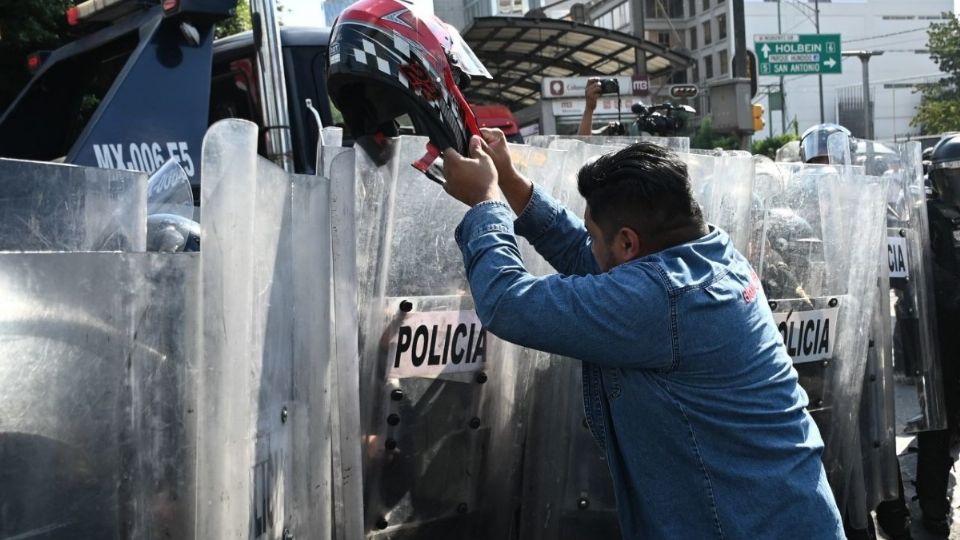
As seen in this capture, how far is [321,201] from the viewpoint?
84.0 inches

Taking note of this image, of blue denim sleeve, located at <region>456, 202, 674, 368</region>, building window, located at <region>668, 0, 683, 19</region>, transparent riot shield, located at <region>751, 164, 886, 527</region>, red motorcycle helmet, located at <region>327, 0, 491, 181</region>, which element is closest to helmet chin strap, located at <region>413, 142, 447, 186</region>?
red motorcycle helmet, located at <region>327, 0, 491, 181</region>

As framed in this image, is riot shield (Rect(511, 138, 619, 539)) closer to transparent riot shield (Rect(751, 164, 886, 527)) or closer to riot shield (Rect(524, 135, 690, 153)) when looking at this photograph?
riot shield (Rect(524, 135, 690, 153))

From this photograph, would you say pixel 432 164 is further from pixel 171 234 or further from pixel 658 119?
pixel 658 119

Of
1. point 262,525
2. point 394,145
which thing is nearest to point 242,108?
point 394,145

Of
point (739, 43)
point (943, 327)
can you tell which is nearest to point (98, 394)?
point (943, 327)

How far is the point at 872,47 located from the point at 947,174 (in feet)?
267

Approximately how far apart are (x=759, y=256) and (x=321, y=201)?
1873 millimetres

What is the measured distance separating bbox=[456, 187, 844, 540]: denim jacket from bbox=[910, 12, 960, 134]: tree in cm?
3573

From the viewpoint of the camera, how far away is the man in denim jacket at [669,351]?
1862 millimetres

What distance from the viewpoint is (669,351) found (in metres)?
1.86

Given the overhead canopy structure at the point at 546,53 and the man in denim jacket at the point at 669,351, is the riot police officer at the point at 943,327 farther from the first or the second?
the overhead canopy structure at the point at 546,53

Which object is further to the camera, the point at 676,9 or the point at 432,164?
the point at 676,9

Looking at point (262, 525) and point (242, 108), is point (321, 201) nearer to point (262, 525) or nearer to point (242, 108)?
point (262, 525)

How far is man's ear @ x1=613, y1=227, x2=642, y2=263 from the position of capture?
1.98 meters
